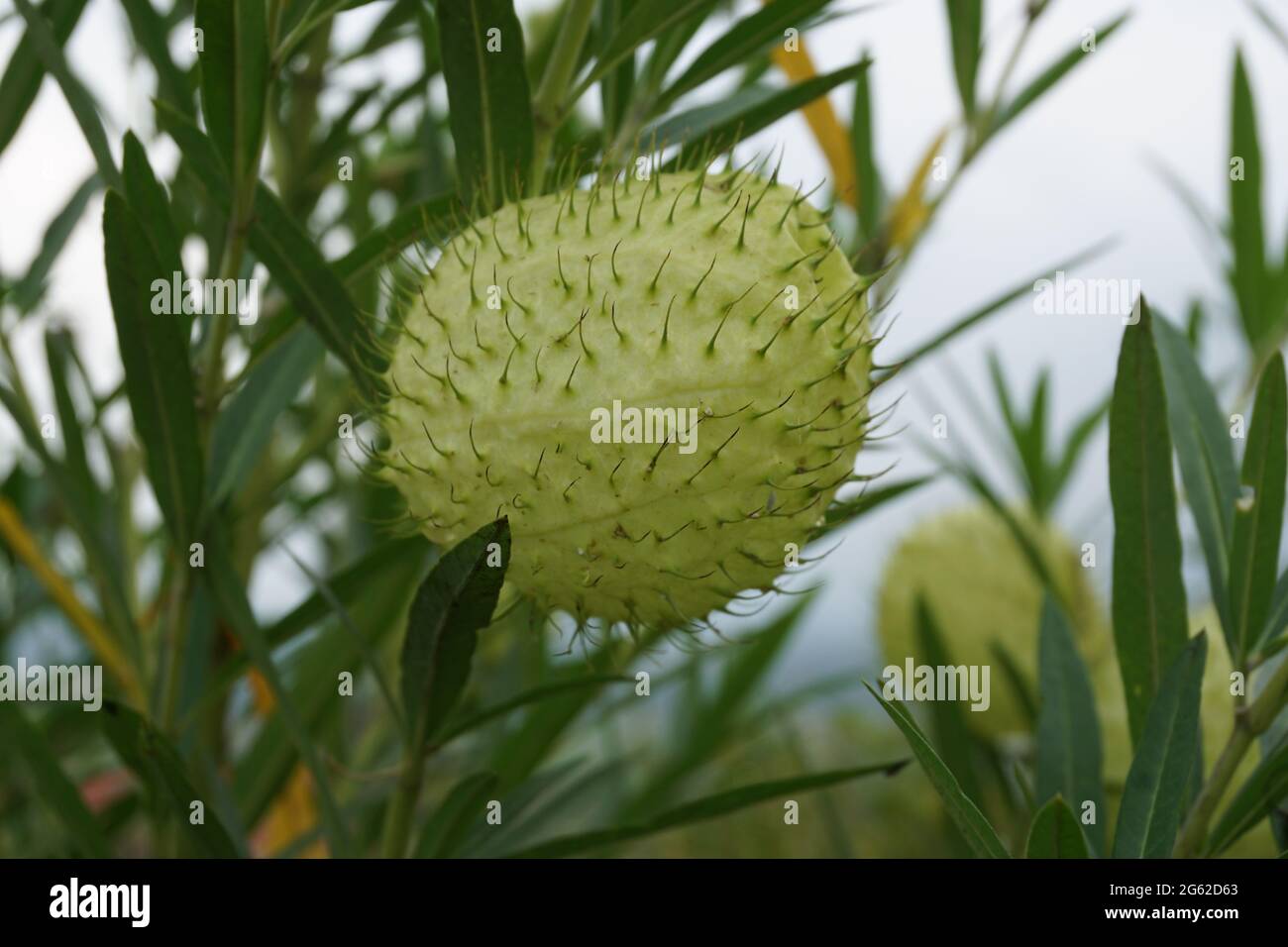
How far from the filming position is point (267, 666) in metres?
0.70

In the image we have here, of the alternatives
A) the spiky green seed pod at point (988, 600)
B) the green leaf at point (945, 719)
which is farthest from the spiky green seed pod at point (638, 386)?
the spiky green seed pod at point (988, 600)

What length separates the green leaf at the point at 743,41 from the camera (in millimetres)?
683

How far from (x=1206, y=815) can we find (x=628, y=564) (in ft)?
1.14

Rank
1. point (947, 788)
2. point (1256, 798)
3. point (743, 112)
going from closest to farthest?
point (947, 788), point (1256, 798), point (743, 112)

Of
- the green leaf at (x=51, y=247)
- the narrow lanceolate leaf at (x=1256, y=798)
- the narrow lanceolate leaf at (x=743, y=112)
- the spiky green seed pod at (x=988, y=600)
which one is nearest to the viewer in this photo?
the narrow lanceolate leaf at (x=1256, y=798)

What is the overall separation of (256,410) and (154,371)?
163mm

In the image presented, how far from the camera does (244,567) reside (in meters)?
1.05

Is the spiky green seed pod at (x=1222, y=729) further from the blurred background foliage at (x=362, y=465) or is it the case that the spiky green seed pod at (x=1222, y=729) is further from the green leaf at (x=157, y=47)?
the green leaf at (x=157, y=47)

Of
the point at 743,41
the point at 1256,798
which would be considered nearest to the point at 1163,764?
the point at 1256,798

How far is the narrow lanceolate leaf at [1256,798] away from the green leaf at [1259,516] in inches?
2.9

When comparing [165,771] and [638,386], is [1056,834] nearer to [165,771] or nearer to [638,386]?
[638,386]

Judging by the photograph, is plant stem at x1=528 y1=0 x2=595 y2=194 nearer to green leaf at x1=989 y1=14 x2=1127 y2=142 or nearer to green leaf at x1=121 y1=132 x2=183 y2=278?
green leaf at x1=121 y1=132 x2=183 y2=278
